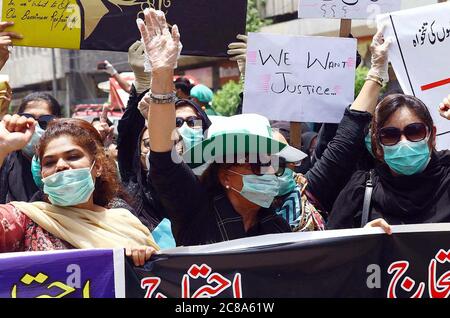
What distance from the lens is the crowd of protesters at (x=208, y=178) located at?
2.68m

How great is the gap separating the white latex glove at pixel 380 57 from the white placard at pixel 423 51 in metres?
0.05

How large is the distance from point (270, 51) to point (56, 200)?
1.63m

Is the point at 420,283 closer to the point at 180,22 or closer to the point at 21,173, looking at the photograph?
the point at 180,22

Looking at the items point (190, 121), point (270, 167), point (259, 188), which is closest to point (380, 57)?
point (190, 121)

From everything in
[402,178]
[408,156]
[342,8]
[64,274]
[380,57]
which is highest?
[342,8]

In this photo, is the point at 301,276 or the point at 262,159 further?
the point at 262,159

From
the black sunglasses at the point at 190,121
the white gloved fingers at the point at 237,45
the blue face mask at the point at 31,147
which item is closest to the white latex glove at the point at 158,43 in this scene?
the black sunglasses at the point at 190,121

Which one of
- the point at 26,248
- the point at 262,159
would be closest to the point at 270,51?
the point at 262,159

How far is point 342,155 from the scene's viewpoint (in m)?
3.31

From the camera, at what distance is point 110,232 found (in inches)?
110

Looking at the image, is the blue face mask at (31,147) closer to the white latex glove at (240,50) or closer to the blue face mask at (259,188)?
the white latex glove at (240,50)

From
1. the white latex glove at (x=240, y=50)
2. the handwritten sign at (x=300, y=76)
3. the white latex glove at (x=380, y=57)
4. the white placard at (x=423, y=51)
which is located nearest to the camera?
the white latex glove at (x=380, y=57)

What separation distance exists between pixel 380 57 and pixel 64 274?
1972 millimetres
